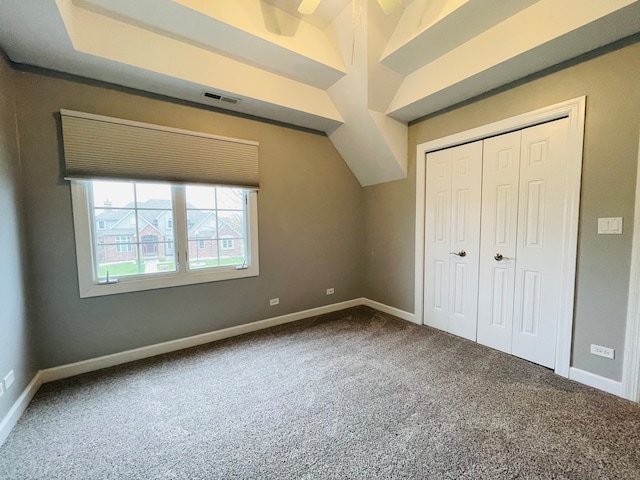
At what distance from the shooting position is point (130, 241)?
2.49m

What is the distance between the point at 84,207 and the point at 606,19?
163 inches

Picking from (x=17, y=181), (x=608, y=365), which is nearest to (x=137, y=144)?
(x=17, y=181)

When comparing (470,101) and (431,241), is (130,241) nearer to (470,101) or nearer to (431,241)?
(431,241)

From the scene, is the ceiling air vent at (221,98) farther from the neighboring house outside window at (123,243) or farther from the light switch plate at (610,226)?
the light switch plate at (610,226)

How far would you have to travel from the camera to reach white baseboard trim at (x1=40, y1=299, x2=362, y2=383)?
2.23m

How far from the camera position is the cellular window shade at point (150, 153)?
2.19 metres

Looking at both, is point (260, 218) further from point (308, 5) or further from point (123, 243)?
A: point (308, 5)

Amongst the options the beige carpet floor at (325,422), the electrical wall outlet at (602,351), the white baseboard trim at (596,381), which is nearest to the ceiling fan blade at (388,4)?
the beige carpet floor at (325,422)

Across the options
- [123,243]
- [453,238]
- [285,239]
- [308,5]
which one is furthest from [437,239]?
[123,243]

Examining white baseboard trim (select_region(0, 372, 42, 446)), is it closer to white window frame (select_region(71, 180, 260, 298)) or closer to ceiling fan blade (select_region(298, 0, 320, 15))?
white window frame (select_region(71, 180, 260, 298))

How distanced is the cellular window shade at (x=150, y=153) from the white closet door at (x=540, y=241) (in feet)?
9.25

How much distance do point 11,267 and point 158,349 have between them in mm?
1339

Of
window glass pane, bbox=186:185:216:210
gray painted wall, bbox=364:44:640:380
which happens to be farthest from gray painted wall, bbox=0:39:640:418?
window glass pane, bbox=186:185:216:210

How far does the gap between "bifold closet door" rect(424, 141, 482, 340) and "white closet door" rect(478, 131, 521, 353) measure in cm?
8
